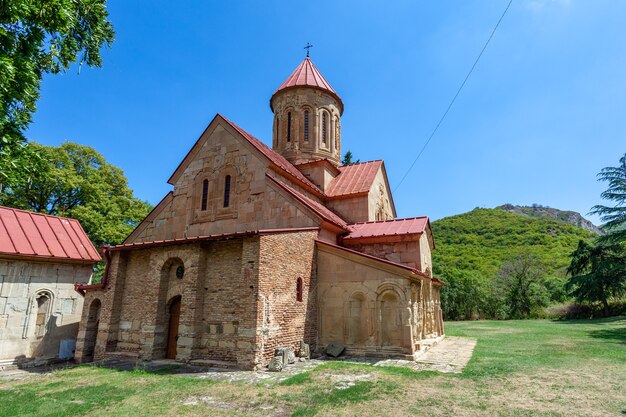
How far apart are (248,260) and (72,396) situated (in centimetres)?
440

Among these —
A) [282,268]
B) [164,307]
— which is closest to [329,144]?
[282,268]

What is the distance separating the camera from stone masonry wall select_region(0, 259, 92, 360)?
11.4 meters

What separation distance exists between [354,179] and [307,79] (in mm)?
6503

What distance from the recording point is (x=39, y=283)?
12.2 m

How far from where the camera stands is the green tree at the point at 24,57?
19.6 feet

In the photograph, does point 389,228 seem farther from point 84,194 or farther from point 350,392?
point 84,194

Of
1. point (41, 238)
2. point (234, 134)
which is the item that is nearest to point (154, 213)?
point (41, 238)

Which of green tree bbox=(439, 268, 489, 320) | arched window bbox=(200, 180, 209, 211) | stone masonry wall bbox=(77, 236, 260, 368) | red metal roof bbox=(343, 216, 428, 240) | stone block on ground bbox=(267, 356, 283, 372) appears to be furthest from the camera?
green tree bbox=(439, 268, 489, 320)

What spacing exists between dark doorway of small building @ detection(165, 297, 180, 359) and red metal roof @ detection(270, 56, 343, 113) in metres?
12.7

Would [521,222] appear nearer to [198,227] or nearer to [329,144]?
[329,144]

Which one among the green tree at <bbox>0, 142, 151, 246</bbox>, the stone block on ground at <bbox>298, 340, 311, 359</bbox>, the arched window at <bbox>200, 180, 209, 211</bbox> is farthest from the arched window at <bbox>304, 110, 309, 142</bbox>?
the green tree at <bbox>0, 142, 151, 246</bbox>

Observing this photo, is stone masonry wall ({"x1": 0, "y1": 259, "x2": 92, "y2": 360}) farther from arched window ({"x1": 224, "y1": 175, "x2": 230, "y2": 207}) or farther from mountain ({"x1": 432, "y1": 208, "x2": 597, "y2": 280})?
mountain ({"x1": 432, "y1": 208, "x2": 597, "y2": 280})

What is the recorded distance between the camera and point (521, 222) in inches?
2405

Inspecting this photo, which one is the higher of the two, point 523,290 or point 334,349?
point 523,290
